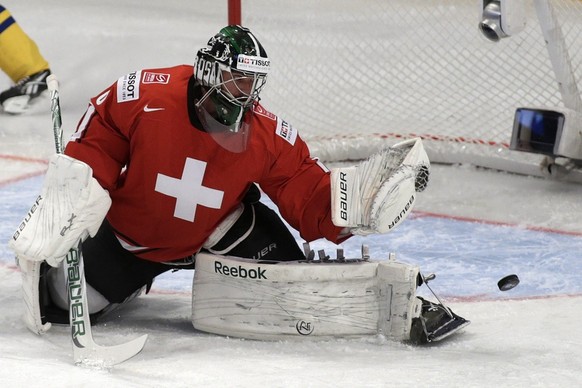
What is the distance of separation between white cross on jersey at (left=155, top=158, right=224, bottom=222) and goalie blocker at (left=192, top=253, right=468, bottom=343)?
152 millimetres

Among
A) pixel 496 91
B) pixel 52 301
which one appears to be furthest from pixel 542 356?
pixel 496 91

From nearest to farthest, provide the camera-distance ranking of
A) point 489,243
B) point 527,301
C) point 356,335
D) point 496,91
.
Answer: point 356,335 → point 527,301 → point 489,243 → point 496,91

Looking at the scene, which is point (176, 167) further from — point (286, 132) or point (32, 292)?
point (32, 292)

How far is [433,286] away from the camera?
3.44 m

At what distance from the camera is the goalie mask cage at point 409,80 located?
4.79 meters

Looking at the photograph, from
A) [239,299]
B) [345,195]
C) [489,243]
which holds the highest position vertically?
[345,195]

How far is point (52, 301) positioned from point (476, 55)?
8.68 feet

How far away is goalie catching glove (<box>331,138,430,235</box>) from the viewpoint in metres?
2.69

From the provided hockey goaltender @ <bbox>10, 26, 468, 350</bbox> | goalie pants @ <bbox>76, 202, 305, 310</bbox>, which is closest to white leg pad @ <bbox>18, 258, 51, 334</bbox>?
hockey goaltender @ <bbox>10, 26, 468, 350</bbox>

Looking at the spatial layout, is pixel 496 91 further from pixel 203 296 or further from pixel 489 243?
pixel 203 296

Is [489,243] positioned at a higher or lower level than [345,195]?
lower

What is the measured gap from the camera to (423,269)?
360 centimetres

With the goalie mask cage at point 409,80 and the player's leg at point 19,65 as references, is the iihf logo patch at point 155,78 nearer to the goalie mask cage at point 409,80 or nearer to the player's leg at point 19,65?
the goalie mask cage at point 409,80

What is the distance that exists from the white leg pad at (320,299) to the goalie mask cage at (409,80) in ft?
6.67
